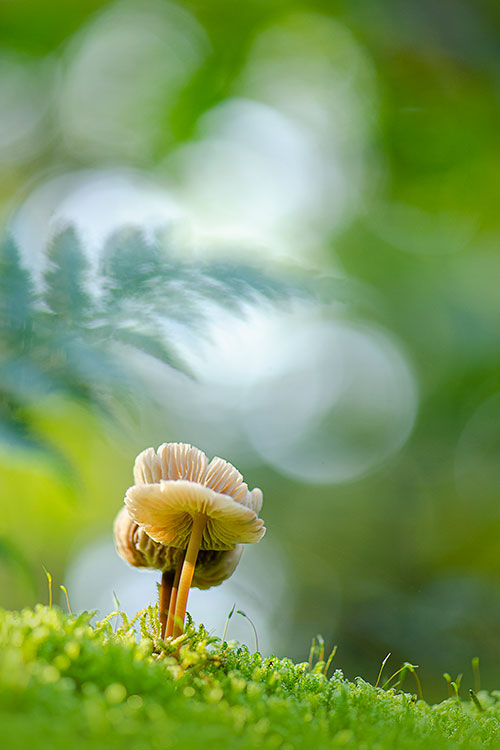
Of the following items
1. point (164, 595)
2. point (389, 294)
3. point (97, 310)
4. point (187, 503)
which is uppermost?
point (389, 294)

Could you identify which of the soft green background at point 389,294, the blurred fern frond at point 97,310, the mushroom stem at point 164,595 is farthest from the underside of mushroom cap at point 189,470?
the soft green background at point 389,294

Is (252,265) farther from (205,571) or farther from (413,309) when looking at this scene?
(413,309)

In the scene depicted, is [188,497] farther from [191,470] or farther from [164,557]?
[164,557]

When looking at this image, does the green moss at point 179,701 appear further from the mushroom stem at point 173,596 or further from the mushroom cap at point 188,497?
the mushroom cap at point 188,497

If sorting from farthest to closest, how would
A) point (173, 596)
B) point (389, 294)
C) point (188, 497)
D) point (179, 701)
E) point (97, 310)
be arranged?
point (389, 294), point (97, 310), point (173, 596), point (188, 497), point (179, 701)

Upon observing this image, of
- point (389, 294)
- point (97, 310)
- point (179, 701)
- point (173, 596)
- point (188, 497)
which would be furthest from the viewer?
point (389, 294)

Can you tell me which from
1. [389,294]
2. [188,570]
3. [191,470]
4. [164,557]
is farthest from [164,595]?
[389,294]

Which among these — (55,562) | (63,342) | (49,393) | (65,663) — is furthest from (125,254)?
(55,562)
